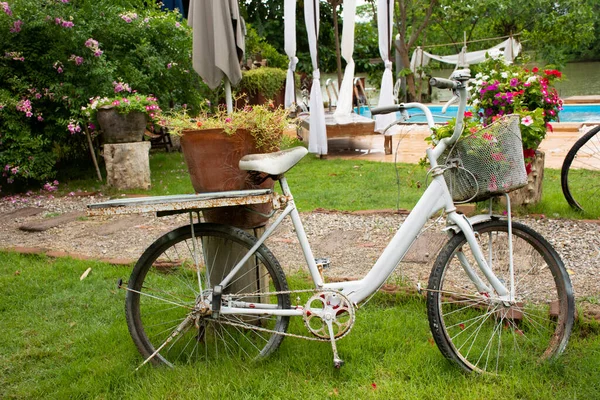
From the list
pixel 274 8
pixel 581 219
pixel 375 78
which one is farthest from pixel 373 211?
pixel 375 78

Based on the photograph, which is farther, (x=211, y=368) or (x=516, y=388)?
(x=211, y=368)

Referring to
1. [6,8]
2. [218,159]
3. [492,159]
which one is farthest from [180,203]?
[6,8]

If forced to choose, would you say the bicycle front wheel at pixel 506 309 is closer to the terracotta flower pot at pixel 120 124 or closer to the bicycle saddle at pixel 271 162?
the bicycle saddle at pixel 271 162

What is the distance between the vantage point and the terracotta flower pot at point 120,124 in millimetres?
6523

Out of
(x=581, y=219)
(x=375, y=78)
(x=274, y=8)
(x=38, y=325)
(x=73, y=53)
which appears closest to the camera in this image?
(x=38, y=325)

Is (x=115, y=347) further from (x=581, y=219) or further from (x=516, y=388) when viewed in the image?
(x=581, y=219)

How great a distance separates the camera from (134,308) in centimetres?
248

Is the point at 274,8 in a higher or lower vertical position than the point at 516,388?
higher

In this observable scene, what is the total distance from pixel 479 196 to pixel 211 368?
4.65 ft

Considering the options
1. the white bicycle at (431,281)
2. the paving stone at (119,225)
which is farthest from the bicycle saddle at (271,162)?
the paving stone at (119,225)

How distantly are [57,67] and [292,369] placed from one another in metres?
5.88

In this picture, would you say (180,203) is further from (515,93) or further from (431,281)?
(515,93)

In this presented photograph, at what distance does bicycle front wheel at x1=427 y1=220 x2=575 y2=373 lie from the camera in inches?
90.9

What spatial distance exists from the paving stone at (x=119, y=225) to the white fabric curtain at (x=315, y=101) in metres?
3.87
